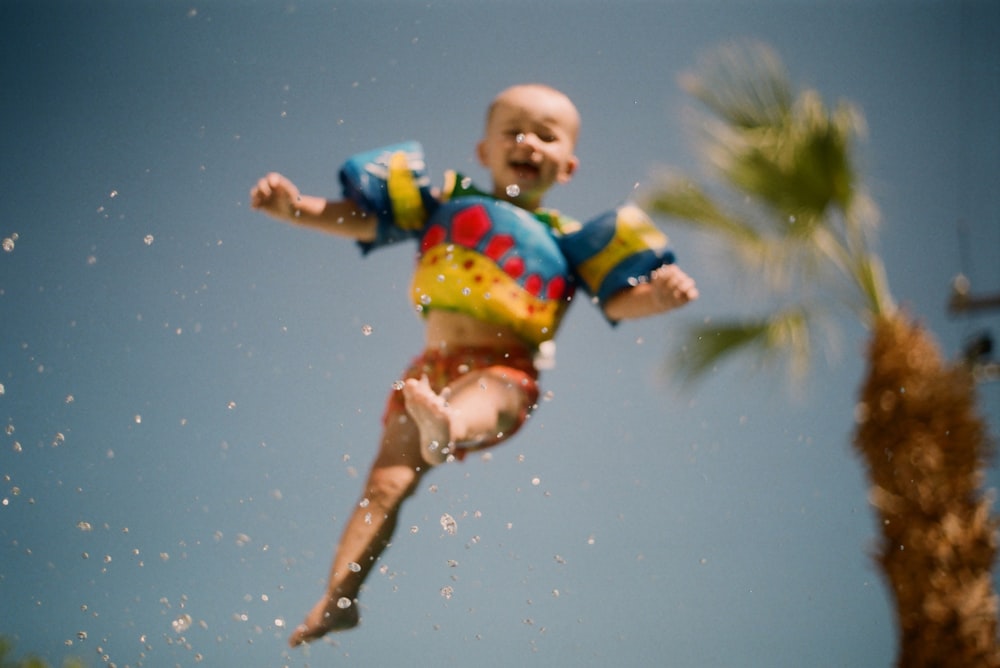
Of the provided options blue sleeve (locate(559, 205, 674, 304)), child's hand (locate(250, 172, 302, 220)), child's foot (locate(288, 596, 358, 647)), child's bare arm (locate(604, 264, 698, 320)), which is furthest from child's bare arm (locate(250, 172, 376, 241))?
child's foot (locate(288, 596, 358, 647))

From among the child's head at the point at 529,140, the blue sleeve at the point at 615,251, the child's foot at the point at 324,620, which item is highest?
the child's head at the point at 529,140

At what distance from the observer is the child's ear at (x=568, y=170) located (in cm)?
447

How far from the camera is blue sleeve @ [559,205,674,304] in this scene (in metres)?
4.20

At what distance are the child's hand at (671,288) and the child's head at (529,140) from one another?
69 centimetres

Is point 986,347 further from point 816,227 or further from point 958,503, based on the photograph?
point 958,503

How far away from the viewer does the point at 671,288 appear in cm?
405

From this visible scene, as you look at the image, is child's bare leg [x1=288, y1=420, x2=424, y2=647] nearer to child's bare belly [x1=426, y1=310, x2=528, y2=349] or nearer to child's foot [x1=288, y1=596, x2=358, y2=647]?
child's foot [x1=288, y1=596, x2=358, y2=647]

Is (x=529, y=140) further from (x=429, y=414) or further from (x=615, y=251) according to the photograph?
(x=429, y=414)

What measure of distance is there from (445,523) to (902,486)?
2.03 meters

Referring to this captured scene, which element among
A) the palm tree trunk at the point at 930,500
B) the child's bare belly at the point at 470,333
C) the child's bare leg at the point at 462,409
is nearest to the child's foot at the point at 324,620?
the child's bare leg at the point at 462,409

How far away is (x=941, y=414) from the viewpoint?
15.1ft

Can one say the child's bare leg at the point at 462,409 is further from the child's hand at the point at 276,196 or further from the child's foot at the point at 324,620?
the child's hand at the point at 276,196

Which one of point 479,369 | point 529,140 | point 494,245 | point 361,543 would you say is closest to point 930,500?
point 479,369

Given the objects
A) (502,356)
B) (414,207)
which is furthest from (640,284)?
(414,207)
